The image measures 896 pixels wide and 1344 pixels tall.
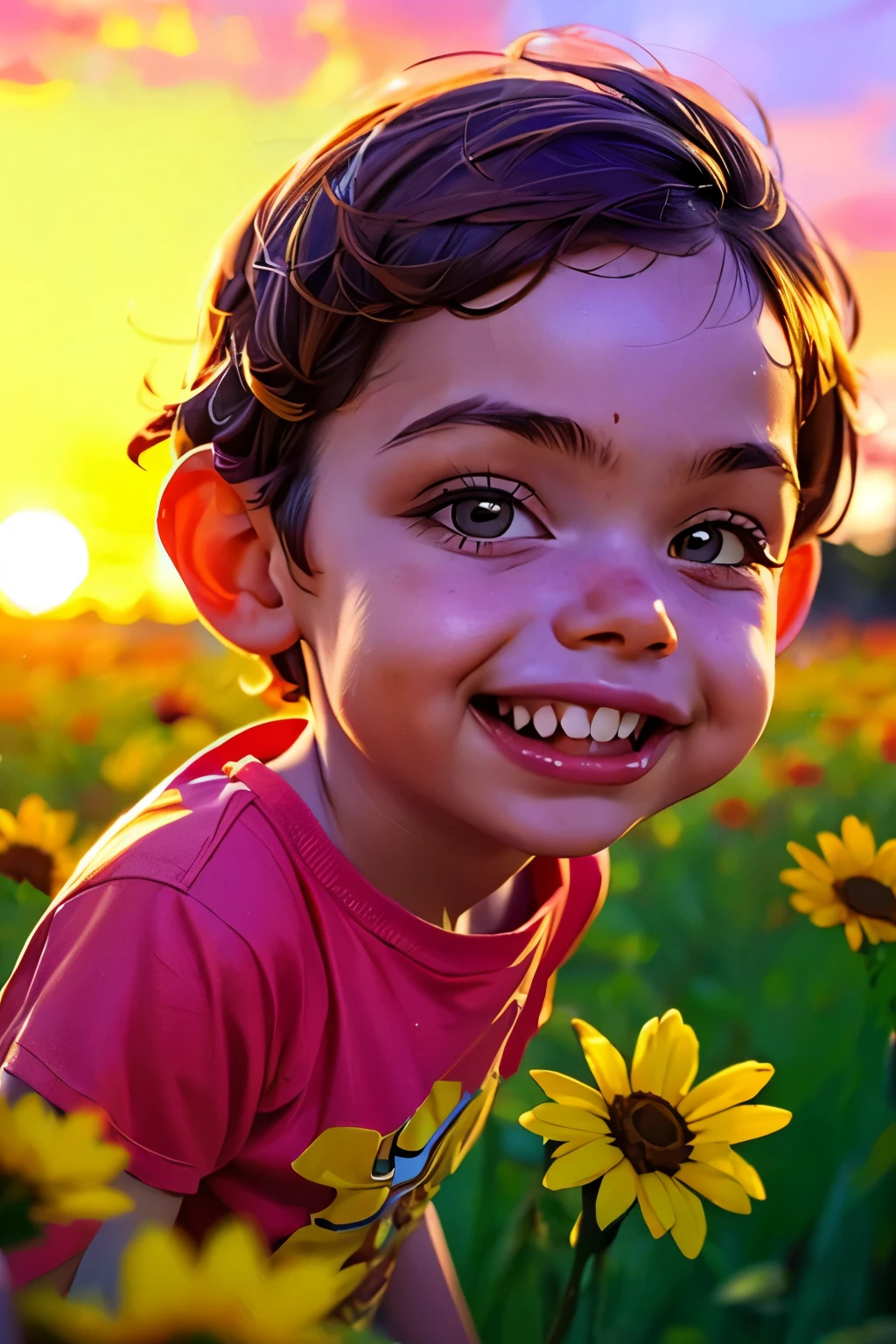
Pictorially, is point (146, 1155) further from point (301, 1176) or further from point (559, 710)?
point (559, 710)

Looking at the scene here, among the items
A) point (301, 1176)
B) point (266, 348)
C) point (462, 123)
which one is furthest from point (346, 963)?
point (462, 123)

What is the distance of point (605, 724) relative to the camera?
26.9 inches

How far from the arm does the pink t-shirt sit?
0.17 meters

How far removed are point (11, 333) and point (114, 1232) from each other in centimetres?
53

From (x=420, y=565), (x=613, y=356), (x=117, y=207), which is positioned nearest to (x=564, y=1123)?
(x=420, y=565)

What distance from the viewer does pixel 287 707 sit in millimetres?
1144

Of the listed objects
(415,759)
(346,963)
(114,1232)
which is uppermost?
(415,759)

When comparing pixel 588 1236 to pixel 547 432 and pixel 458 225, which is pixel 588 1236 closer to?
pixel 547 432

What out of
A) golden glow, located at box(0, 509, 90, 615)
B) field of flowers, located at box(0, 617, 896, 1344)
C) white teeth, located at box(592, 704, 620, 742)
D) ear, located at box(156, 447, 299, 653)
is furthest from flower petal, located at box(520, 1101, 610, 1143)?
golden glow, located at box(0, 509, 90, 615)

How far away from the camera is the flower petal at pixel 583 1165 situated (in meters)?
0.71

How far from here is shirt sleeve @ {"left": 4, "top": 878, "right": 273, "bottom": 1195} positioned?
0.65 metres

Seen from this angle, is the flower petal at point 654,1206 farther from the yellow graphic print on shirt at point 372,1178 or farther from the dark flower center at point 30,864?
the dark flower center at point 30,864

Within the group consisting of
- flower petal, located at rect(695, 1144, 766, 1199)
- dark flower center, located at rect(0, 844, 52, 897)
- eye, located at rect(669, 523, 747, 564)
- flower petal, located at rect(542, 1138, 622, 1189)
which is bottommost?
flower petal, located at rect(542, 1138, 622, 1189)

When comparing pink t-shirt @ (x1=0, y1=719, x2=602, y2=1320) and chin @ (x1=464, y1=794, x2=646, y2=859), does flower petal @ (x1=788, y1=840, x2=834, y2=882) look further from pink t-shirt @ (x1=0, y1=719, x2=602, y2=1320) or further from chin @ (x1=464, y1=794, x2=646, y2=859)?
chin @ (x1=464, y1=794, x2=646, y2=859)
